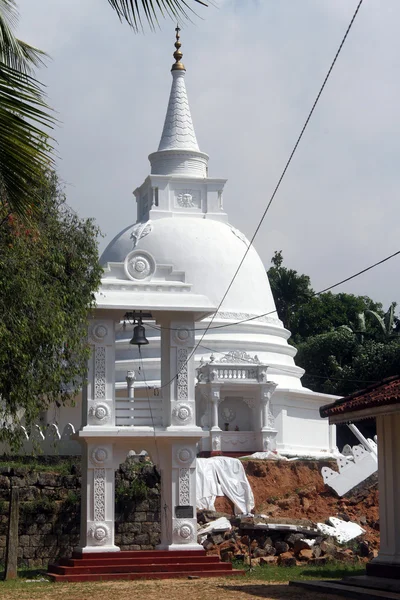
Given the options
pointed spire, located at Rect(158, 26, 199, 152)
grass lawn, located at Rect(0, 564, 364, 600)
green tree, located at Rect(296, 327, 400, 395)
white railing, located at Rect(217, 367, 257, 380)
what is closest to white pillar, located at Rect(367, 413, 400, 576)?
grass lawn, located at Rect(0, 564, 364, 600)

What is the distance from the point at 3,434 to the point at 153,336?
68.0ft

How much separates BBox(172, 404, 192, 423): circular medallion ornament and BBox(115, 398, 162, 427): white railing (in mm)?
441

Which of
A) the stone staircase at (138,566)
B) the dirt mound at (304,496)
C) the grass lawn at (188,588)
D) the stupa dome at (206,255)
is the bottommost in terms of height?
the grass lawn at (188,588)

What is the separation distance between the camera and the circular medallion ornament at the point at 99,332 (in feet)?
73.4

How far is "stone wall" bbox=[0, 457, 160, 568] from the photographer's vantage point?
24062 mm

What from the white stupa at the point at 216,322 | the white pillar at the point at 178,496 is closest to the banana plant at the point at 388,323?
the white stupa at the point at 216,322

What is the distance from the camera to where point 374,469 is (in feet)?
99.5

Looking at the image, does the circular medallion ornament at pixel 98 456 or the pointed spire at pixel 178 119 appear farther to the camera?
the pointed spire at pixel 178 119

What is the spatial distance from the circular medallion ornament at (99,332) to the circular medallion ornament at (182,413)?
2.12 meters

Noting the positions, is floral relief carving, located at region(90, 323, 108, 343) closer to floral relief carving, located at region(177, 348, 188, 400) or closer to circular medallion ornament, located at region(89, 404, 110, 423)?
circular medallion ornament, located at region(89, 404, 110, 423)

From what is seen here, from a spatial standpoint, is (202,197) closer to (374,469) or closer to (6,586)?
(374,469)

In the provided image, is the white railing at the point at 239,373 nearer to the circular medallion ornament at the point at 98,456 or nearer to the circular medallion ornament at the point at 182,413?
the circular medallion ornament at the point at 182,413

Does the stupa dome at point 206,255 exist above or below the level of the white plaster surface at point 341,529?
above

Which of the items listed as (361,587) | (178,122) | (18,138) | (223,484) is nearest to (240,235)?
(178,122)
